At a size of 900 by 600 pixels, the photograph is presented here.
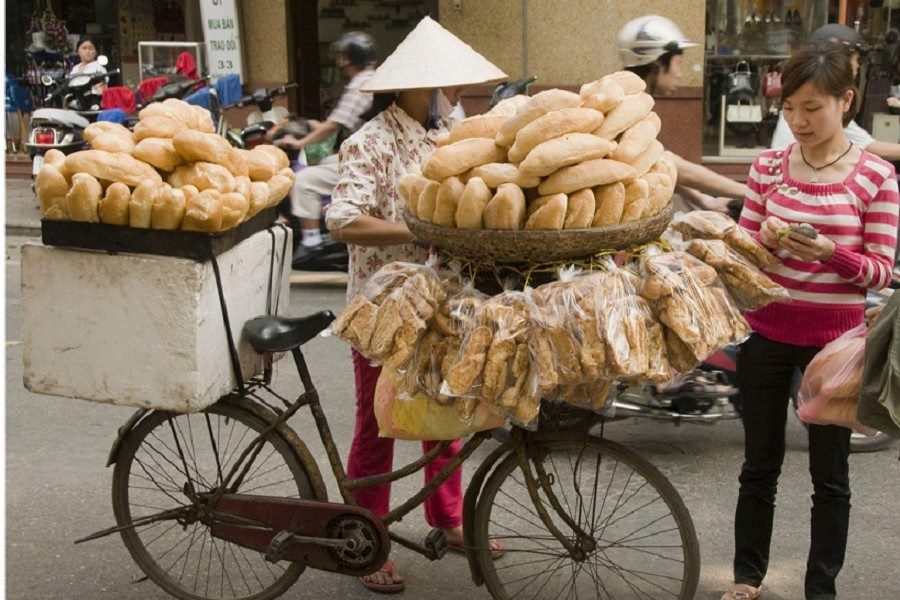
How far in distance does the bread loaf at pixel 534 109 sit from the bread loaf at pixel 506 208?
0.16 meters

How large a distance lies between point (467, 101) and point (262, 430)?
30.4ft

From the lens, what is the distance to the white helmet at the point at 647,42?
15.9 feet

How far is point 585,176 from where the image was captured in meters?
2.84

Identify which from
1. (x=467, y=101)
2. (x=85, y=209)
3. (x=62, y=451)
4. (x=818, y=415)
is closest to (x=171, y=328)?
(x=85, y=209)

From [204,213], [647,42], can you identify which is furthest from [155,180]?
[647,42]

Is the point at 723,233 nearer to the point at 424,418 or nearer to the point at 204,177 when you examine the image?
the point at 424,418

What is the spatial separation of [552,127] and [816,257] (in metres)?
0.83

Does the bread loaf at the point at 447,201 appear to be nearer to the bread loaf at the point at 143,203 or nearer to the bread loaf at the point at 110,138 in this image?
the bread loaf at the point at 143,203

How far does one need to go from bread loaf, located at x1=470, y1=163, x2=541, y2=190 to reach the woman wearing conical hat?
0.70m

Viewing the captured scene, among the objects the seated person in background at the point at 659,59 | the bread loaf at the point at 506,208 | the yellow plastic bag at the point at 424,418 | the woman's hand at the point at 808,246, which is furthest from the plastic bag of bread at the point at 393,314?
the seated person in background at the point at 659,59

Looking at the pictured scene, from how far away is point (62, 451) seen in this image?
17.2 ft

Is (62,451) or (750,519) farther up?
(750,519)

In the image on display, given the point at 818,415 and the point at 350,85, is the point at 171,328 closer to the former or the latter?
the point at 818,415

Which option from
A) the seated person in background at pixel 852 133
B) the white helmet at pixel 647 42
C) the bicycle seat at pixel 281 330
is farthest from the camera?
the seated person in background at pixel 852 133
